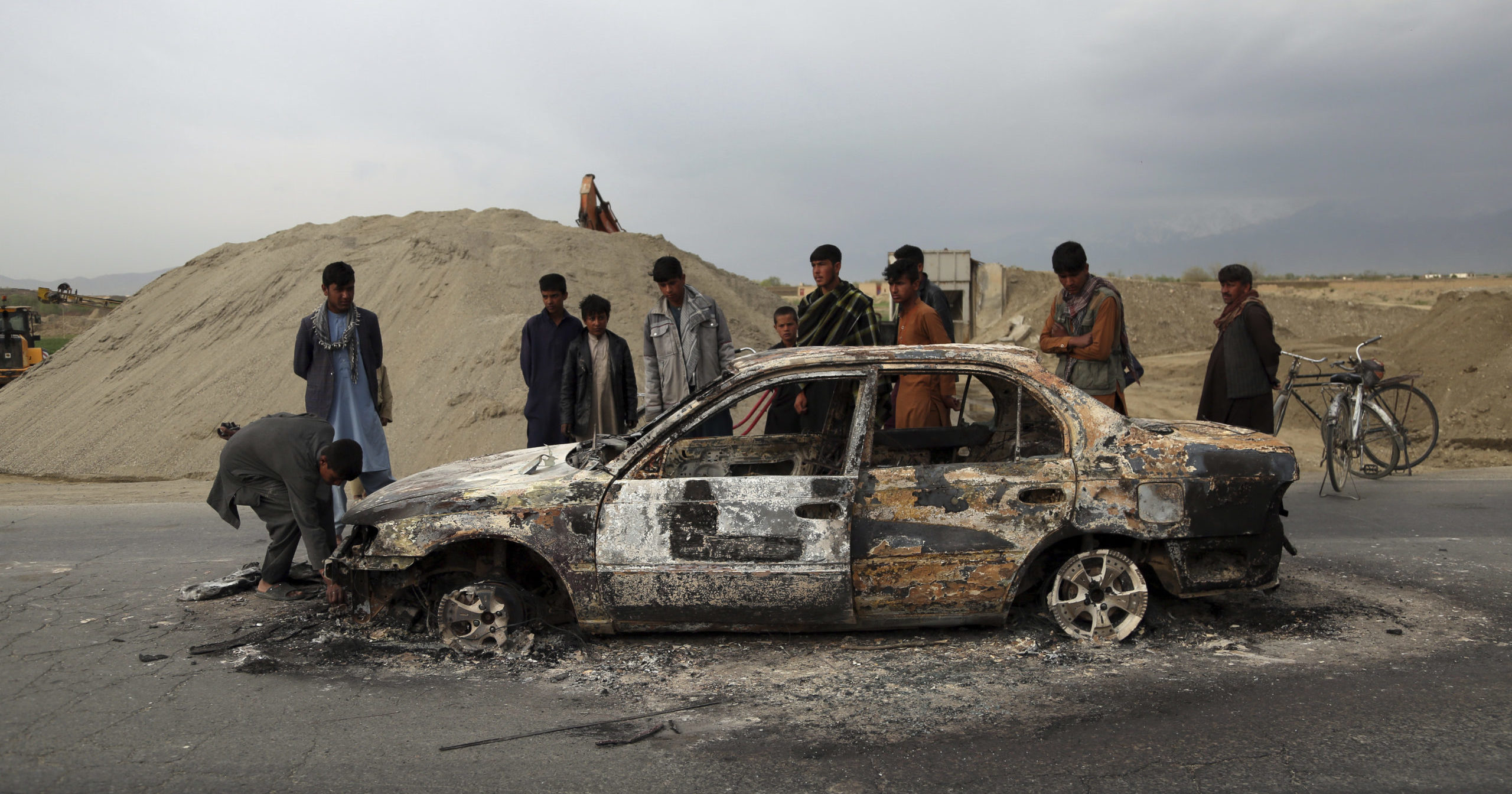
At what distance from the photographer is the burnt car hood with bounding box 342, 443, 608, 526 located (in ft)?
14.4

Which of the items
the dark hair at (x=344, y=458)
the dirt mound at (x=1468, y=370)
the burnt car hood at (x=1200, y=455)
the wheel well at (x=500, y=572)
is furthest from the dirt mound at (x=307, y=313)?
the dirt mound at (x=1468, y=370)

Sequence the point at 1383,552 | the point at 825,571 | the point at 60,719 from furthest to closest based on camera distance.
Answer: the point at 1383,552, the point at 825,571, the point at 60,719

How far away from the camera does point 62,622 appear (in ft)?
17.2

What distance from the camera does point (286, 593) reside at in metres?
5.60

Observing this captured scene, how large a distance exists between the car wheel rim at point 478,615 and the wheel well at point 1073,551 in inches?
94.9

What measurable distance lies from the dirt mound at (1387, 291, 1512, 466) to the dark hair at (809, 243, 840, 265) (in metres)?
8.66

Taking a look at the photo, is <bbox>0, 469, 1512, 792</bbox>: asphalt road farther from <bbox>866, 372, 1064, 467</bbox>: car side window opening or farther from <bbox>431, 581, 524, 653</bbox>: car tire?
<bbox>866, 372, 1064, 467</bbox>: car side window opening

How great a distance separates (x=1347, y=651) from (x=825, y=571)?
249 cm

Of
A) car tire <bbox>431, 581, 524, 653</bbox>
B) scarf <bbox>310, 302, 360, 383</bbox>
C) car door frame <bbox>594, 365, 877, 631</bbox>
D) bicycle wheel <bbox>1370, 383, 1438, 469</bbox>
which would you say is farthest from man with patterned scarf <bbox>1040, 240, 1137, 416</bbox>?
scarf <bbox>310, 302, 360, 383</bbox>

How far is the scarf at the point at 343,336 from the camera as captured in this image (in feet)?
21.4

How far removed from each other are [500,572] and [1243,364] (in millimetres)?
5624

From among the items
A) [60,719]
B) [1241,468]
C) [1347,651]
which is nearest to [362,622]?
[60,719]

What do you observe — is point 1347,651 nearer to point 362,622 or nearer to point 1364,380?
point 362,622

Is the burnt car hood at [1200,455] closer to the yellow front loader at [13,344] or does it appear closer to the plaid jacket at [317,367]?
the plaid jacket at [317,367]
